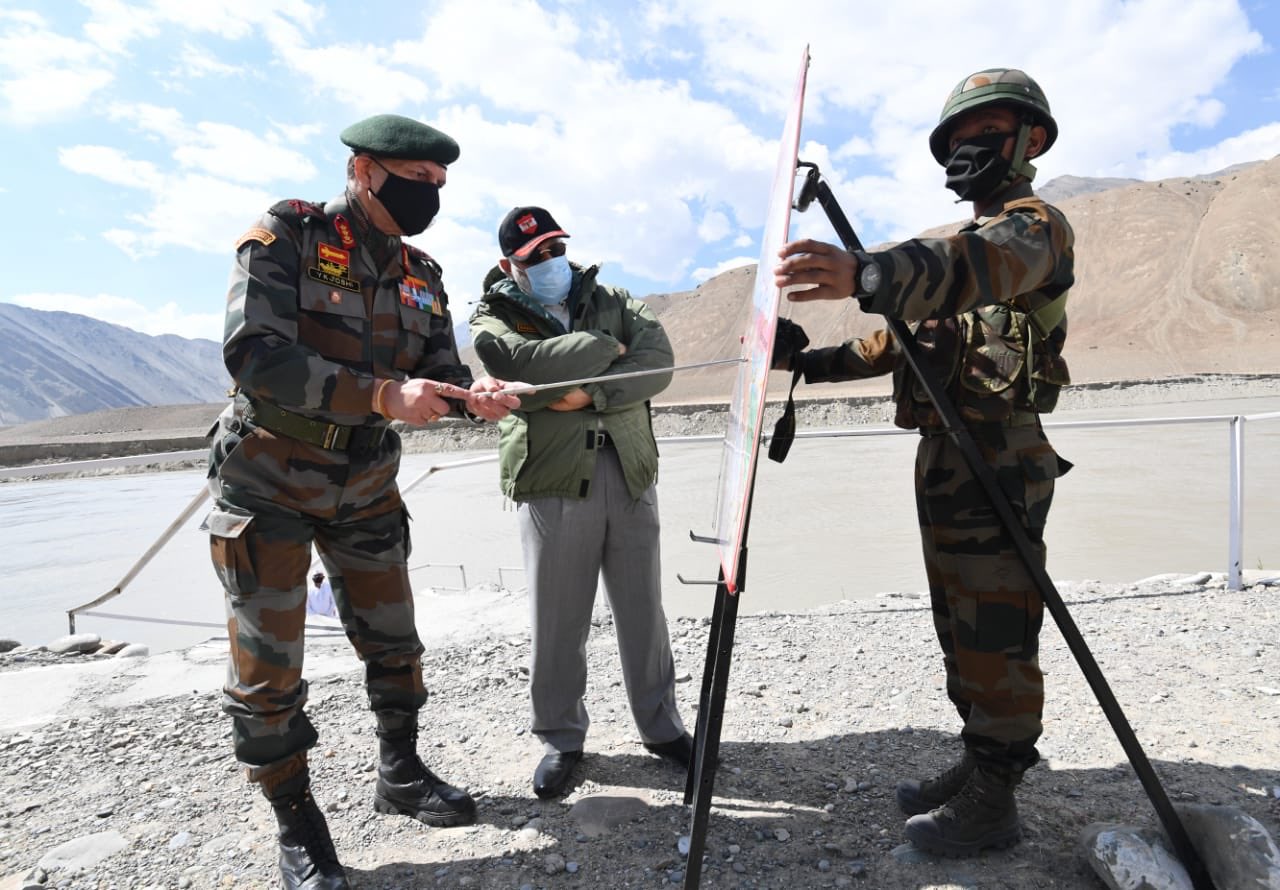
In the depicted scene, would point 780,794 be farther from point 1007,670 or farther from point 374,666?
point 374,666

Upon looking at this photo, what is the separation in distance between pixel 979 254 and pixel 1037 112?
616 mm

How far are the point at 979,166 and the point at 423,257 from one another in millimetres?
1795

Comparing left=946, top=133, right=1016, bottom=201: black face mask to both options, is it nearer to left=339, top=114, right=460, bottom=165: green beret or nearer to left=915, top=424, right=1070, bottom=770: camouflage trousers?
left=915, top=424, right=1070, bottom=770: camouflage trousers

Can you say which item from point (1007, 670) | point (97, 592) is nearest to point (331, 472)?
point (1007, 670)

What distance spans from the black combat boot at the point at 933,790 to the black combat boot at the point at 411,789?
4.61ft

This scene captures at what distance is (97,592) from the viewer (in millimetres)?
10789

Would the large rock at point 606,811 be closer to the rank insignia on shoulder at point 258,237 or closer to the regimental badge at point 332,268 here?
the regimental badge at point 332,268

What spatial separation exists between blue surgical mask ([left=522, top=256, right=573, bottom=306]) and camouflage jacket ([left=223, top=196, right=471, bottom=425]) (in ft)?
1.12

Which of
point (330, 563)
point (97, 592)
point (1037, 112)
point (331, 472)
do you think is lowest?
point (97, 592)

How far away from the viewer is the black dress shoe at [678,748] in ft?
9.05

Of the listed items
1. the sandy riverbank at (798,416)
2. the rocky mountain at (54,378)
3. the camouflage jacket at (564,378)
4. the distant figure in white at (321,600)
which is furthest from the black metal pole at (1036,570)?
the rocky mountain at (54,378)

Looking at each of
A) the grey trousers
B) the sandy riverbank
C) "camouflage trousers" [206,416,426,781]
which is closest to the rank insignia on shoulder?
"camouflage trousers" [206,416,426,781]

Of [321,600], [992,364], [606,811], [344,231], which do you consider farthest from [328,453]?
[321,600]

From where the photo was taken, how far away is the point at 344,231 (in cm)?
233
